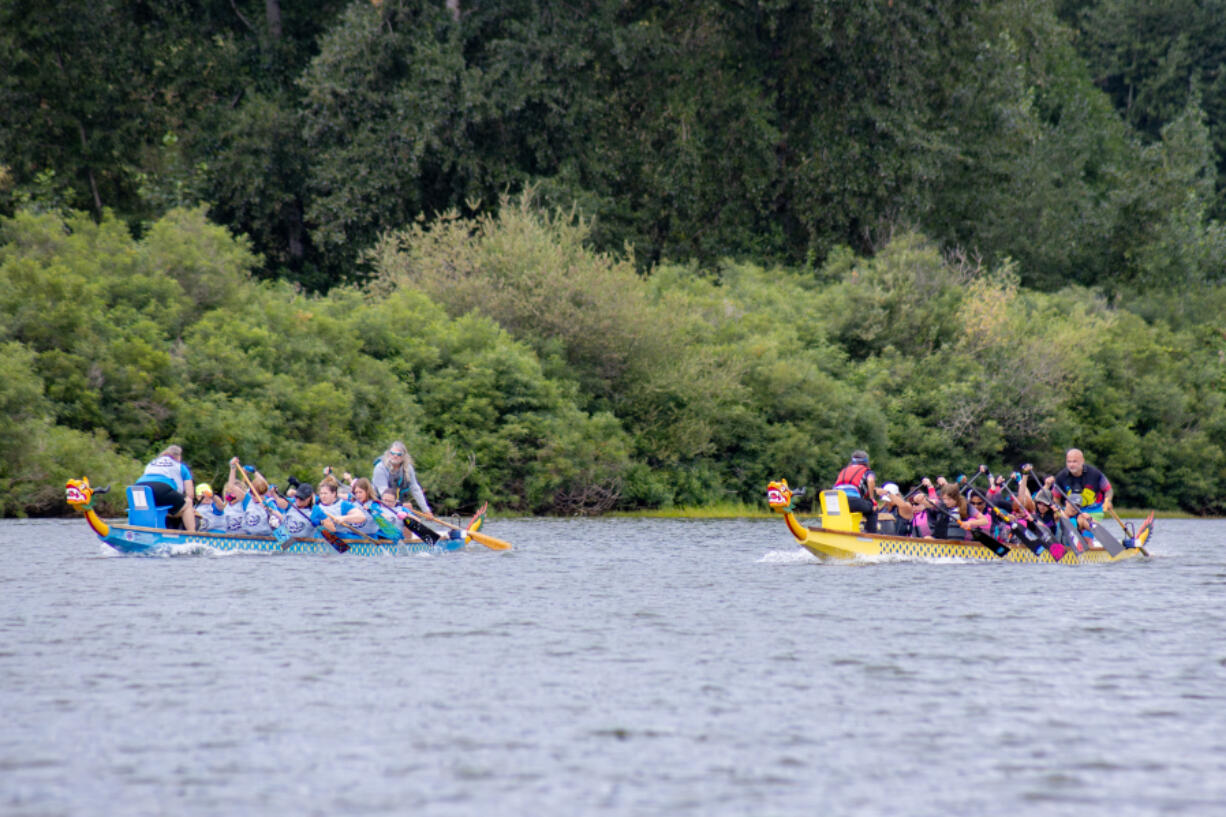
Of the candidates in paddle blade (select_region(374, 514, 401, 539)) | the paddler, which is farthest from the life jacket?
paddle blade (select_region(374, 514, 401, 539))

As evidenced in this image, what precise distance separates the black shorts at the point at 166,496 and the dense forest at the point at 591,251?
918cm

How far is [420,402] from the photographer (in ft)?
135

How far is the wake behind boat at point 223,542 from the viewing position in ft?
80.1

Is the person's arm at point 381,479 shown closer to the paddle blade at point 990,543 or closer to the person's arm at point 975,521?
the person's arm at point 975,521

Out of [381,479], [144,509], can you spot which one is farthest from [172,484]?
[381,479]

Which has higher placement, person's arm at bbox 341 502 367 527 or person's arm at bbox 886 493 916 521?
person's arm at bbox 886 493 916 521

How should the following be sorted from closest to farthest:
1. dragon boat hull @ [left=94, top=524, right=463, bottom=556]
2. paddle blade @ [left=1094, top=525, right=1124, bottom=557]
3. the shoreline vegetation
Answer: dragon boat hull @ [left=94, top=524, right=463, bottom=556], paddle blade @ [left=1094, top=525, right=1124, bottom=557], the shoreline vegetation

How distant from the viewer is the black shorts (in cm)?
2469

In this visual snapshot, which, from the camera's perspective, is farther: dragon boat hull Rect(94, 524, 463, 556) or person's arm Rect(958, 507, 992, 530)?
person's arm Rect(958, 507, 992, 530)

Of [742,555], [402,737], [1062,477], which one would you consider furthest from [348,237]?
[402,737]

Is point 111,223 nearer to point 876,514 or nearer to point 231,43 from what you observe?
Result: point 231,43

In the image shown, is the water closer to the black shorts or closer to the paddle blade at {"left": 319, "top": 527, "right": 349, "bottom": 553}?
the black shorts

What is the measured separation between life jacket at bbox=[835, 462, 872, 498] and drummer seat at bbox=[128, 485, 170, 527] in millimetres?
11092

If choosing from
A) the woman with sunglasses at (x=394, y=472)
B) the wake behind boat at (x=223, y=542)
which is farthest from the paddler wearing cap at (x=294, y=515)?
the woman with sunglasses at (x=394, y=472)
